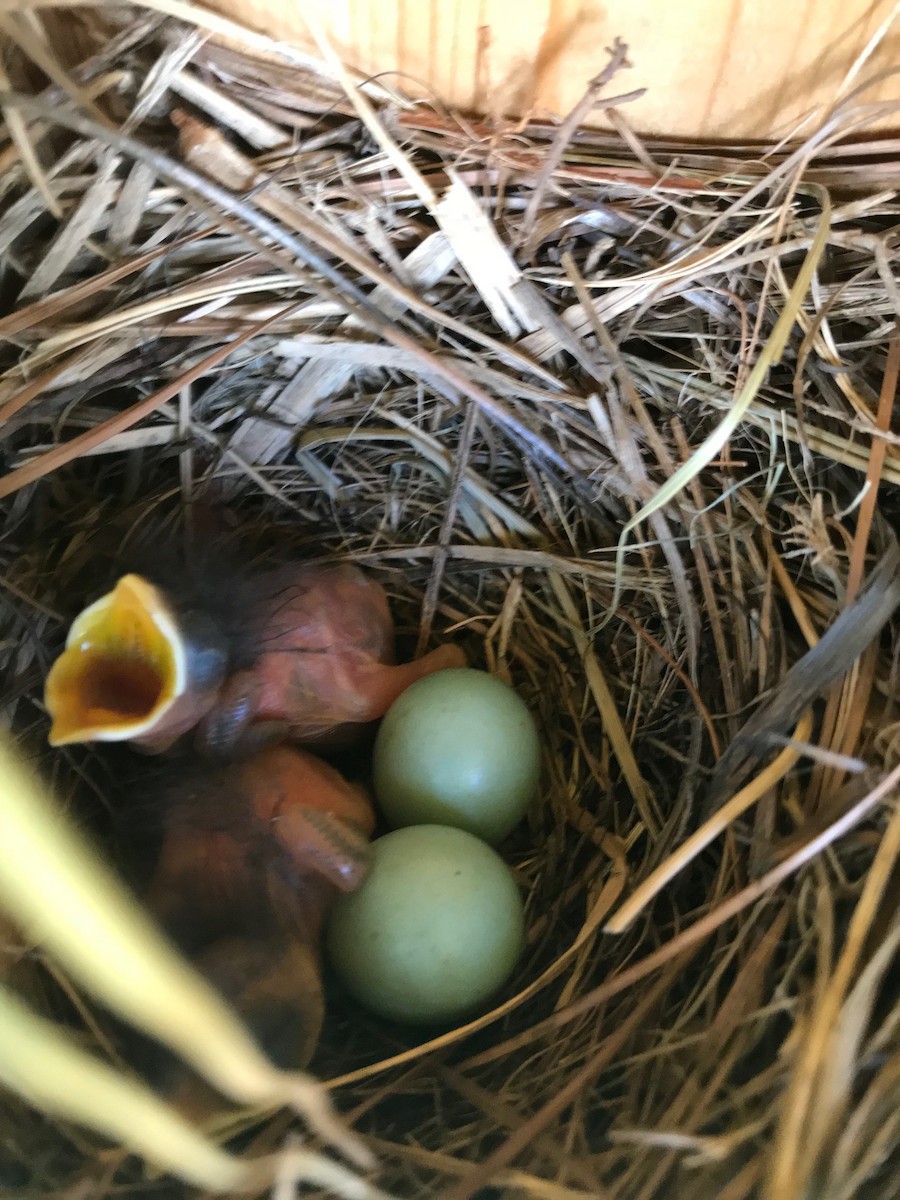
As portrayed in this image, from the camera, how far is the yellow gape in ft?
2.58

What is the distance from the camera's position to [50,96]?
2.56 ft

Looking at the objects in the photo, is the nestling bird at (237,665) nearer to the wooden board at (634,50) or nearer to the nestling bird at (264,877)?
the nestling bird at (264,877)

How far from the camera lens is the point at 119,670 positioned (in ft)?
2.76

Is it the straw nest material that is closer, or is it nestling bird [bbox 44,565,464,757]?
the straw nest material

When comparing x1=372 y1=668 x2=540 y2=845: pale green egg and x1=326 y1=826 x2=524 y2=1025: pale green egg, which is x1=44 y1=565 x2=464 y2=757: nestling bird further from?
x1=326 y1=826 x2=524 y2=1025: pale green egg

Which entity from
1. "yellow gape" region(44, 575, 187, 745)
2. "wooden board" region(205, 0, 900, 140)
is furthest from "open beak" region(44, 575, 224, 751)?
"wooden board" region(205, 0, 900, 140)

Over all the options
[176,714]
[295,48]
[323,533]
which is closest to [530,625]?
[323,533]

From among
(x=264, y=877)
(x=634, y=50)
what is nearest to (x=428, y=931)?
(x=264, y=877)

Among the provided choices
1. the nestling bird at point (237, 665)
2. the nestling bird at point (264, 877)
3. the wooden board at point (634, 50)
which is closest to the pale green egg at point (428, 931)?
the nestling bird at point (264, 877)

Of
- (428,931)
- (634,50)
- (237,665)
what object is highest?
(634,50)

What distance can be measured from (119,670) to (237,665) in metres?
0.14

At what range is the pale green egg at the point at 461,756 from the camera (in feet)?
2.94

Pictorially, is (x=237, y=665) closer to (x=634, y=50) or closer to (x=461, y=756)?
(x=461, y=756)

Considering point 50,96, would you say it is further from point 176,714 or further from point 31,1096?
point 31,1096
